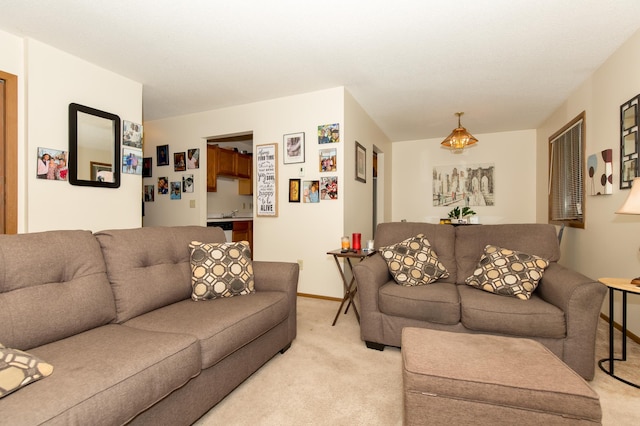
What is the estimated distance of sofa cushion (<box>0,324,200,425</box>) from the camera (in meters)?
0.89

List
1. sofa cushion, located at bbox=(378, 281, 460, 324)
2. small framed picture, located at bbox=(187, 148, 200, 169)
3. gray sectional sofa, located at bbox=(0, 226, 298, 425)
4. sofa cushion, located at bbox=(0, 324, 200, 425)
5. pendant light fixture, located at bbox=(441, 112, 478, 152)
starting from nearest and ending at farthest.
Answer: sofa cushion, located at bbox=(0, 324, 200, 425)
gray sectional sofa, located at bbox=(0, 226, 298, 425)
sofa cushion, located at bbox=(378, 281, 460, 324)
pendant light fixture, located at bbox=(441, 112, 478, 152)
small framed picture, located at bbox=(187, 148, 200, 169)

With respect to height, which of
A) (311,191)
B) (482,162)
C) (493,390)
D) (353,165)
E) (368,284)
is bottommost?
(493,390)

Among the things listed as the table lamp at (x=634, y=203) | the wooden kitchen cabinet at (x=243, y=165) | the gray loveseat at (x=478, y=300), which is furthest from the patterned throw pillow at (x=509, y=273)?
the wooden kitchen cabinet at (x=243, y=165)

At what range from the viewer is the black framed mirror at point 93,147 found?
2.88 m

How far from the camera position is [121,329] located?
4.85ft

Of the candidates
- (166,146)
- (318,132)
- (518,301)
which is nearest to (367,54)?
(318,132)

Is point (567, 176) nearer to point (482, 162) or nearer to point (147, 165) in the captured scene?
point (482, 162)

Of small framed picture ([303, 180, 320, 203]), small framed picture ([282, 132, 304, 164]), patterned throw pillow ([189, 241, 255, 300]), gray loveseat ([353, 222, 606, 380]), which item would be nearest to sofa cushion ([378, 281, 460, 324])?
gray loveseat ([353, 222, 606, 380])

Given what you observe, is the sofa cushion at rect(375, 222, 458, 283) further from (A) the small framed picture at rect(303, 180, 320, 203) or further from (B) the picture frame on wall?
(B) the picture frame on wall

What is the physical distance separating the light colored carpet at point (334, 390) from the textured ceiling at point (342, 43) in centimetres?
246

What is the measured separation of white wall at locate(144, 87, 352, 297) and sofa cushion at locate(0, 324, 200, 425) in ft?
7.87

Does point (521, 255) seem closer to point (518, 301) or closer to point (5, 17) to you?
point (518, 301)

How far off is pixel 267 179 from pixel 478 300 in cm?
280

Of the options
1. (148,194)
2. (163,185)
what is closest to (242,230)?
(163,185)
